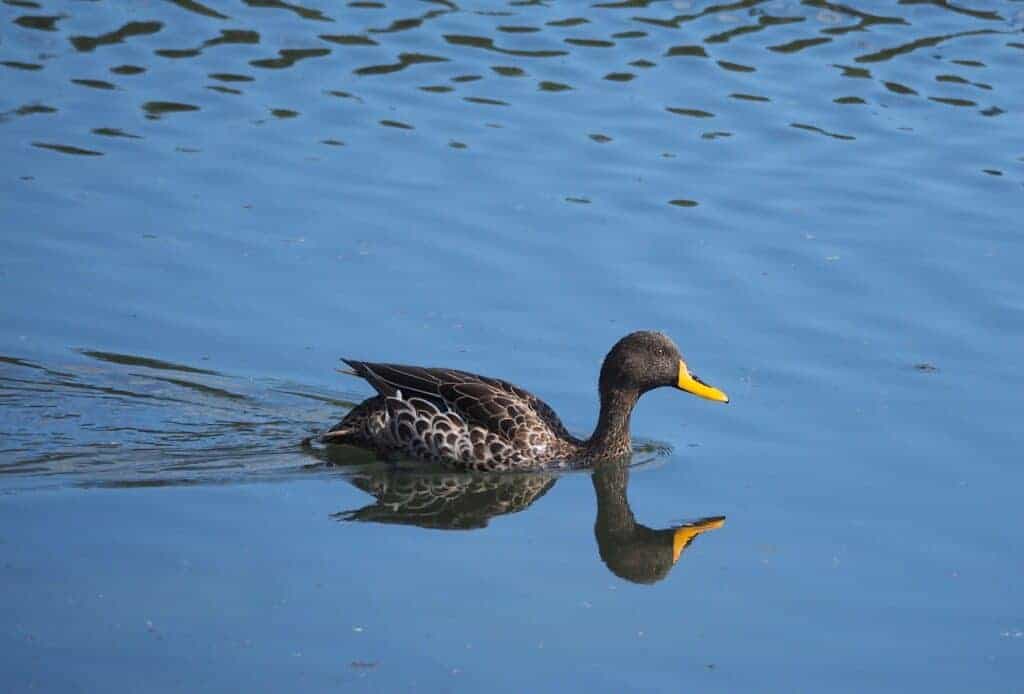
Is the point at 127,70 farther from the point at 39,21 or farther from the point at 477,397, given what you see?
the point at 477,397

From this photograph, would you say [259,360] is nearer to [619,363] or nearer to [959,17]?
[619,363]

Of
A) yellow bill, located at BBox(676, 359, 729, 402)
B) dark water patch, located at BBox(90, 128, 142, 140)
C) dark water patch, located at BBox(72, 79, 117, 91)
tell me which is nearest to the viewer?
yellow bill, located at BBox(676, 359, 729, 402)

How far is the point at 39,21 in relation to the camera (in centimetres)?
1891

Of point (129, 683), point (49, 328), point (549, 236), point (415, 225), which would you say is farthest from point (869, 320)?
point (129, 683)

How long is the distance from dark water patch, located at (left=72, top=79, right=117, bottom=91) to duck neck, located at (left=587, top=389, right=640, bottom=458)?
279 inches

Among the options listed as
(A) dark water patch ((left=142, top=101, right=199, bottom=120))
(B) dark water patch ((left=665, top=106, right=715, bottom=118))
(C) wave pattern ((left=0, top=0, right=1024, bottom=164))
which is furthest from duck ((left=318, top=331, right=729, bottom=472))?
(B) dark water patch ((left=665, top=106, right=715, bottom=118))

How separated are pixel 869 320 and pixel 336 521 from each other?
4.34m

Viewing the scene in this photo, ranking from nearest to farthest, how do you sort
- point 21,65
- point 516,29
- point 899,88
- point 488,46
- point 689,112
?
1. point 689,112
2. point 21,65
3. point 899,88
4. point 488,46
5. point 516,29

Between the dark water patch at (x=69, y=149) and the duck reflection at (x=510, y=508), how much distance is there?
5.04 metres

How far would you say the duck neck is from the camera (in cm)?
1208

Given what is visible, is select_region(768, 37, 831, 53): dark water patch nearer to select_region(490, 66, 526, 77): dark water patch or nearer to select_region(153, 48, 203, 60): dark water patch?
select_region(490, 66, 526, 77): dark water patch

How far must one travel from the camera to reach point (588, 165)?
16.1 metres

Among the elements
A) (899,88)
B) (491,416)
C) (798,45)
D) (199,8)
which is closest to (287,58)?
(199,8)

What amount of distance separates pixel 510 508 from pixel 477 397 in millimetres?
936
